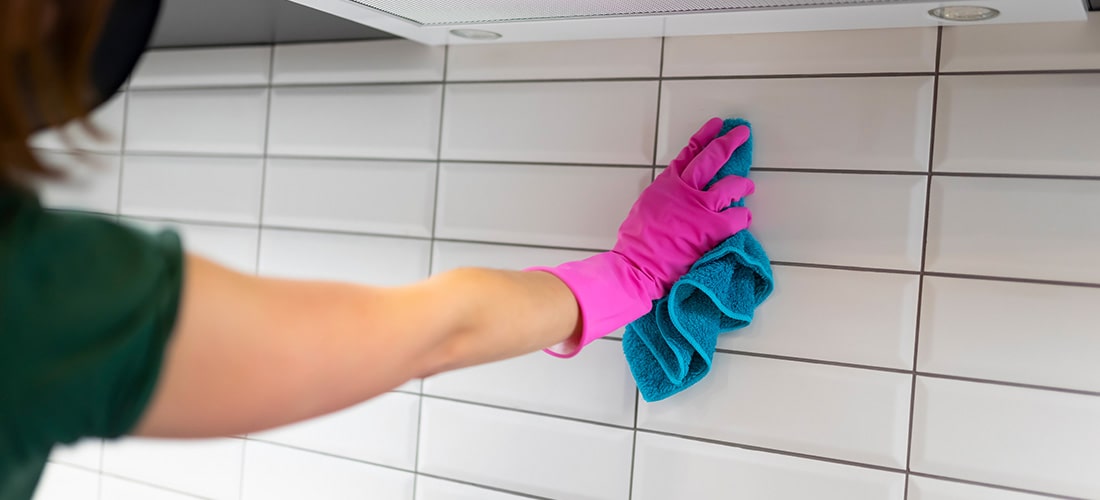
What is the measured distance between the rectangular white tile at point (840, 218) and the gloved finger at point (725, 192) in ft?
0.20

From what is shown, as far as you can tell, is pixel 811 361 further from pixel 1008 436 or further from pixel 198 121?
pixel 198 121

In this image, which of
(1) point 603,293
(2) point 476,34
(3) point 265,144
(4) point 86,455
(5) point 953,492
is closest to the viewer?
(1) point 603,293

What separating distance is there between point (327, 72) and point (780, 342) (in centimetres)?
82

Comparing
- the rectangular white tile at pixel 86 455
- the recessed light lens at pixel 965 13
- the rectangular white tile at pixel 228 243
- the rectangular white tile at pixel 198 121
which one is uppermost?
the recessed light lens at pixel 965 13

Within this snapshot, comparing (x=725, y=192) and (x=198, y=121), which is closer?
(x=725, y=192)

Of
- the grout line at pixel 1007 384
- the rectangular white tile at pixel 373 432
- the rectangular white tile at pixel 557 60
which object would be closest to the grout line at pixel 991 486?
the grout line at pixel 1007 384

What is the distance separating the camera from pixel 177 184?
1530 mm

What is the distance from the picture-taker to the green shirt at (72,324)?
1.36ft

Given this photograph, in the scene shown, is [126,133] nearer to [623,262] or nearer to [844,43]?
[623,262]

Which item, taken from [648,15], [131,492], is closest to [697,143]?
[648,15]

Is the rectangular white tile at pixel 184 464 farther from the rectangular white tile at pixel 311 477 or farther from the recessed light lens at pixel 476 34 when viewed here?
the recessed light lens at pixel 476 34

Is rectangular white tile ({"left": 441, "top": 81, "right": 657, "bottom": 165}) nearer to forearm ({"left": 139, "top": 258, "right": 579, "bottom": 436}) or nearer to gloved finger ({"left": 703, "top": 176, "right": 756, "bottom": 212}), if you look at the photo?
gloved finger ({"left": 703, "top": 176, "right": 756, "bottom": 212})

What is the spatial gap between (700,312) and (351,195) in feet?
2.02

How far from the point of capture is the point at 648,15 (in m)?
1.04
